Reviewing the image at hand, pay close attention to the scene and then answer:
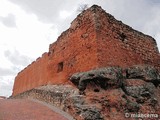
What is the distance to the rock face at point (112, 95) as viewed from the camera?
825 cm

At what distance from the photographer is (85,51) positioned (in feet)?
34.7

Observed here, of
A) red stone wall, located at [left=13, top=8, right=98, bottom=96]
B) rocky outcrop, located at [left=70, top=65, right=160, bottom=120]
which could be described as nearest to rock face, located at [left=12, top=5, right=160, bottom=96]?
red stone wall, located at [left=13, top=8, right=98, bottom=96]

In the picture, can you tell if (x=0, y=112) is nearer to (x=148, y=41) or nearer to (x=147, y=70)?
(x=147, y=70)

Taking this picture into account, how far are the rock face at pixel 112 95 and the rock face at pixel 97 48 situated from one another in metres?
0.14

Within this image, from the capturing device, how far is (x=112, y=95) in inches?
343

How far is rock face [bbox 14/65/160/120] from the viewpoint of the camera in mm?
8250

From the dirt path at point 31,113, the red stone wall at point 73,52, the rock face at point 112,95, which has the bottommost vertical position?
the dirt path at point 31,113

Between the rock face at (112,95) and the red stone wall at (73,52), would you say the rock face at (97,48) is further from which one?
the rock face at (112,95)

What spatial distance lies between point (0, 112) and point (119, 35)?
6.82 metres

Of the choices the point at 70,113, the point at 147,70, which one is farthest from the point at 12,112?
the point at 147,70

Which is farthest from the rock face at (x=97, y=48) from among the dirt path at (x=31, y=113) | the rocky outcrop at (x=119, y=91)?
the dirt path at (x=31, y=113)

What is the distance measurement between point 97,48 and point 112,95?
232 cm

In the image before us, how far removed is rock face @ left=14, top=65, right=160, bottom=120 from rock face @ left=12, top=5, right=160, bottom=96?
0.46 feet

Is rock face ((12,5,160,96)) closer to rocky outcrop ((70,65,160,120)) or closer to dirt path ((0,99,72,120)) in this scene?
rocky outcrop ((70,65,160,120))
